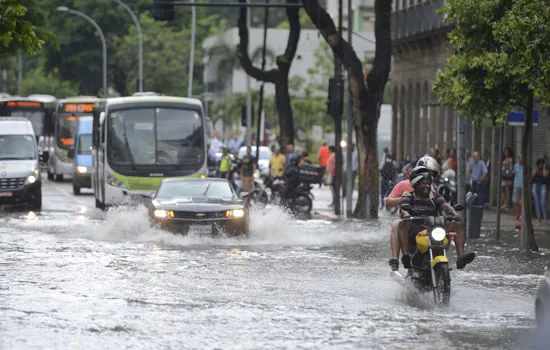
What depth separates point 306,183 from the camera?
36.3 meters

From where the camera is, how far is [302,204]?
36.2 meters

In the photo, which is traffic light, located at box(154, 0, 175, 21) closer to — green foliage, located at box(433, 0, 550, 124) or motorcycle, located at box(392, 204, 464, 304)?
green foliage, located at box(433, 0, 550, 124)

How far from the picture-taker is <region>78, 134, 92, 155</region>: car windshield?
Answer: 158 ft

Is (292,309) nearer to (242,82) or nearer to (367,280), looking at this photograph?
(367,280)

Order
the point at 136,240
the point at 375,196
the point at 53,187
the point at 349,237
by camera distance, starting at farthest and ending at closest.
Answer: the point at 53,187
the point at 375,196
the point at 349,237
the point at 136,240

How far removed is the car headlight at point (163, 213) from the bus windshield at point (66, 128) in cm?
3432

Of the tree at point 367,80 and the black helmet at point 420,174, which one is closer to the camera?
the black helmet at point 420,174

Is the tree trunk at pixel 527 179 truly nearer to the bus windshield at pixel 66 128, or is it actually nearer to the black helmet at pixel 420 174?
the black helmet at pixel 420 174

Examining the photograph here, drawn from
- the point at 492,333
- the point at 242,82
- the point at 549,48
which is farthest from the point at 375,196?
the point at 242,82

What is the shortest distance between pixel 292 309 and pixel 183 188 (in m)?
11.2

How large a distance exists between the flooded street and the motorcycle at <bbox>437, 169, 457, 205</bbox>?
6.05 m

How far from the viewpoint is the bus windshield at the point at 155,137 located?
34.0m

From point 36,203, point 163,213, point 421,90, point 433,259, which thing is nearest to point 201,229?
point 163,213

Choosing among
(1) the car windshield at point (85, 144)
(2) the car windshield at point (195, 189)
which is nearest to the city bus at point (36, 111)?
(1) the car windshield at point (85, 144)
